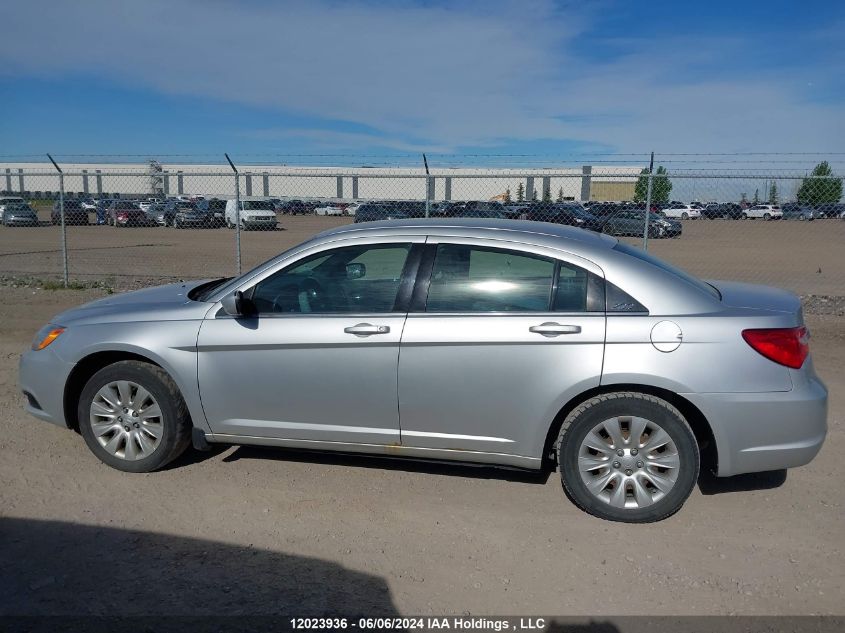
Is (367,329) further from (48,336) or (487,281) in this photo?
(48,336)

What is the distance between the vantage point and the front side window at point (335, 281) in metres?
4.35

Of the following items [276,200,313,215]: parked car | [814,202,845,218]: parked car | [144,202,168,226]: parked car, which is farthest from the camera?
[144,202,168,226]: parked car

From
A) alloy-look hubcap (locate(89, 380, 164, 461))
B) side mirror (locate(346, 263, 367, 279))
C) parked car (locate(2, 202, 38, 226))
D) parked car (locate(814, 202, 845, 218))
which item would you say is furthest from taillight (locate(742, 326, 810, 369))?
parked car (locate(2, 202, 38, 226))

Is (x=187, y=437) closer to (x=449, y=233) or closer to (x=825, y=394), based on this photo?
(x=449, y=233)

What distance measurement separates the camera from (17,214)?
1160 inches

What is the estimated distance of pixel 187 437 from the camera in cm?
465

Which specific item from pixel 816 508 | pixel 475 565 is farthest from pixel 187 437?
pixel 816 508

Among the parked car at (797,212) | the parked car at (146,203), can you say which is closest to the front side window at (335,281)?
the parked car at (797,212)

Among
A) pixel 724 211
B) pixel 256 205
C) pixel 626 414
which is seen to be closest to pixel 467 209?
pixel 724 211

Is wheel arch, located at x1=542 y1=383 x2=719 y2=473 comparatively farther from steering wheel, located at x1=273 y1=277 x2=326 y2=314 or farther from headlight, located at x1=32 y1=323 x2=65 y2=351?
headlight, located at x1=32 y1=323 x2=65 y2=351

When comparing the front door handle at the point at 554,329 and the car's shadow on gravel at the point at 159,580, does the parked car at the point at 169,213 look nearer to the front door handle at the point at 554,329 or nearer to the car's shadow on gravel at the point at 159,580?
the car's shadow on gravel at the point at 159,580

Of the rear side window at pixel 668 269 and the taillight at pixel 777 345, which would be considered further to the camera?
the rear side window at pixel 668 269

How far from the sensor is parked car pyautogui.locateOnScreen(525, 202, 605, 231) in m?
15.8

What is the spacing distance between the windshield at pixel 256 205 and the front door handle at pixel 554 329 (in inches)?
958
